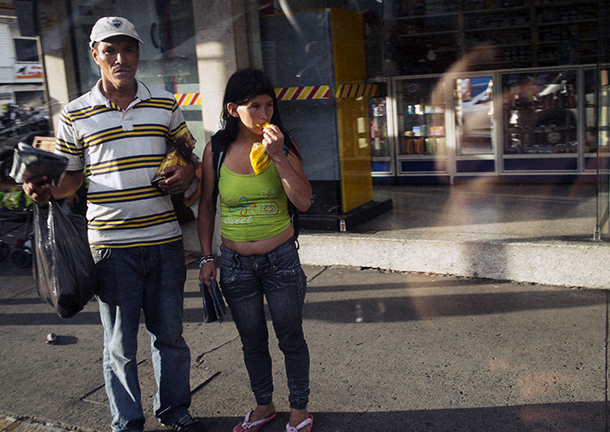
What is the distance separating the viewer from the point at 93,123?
2.88 metres

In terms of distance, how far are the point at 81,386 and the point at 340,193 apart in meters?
3.51

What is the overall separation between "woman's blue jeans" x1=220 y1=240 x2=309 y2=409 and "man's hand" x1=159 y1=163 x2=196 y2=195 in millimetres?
398

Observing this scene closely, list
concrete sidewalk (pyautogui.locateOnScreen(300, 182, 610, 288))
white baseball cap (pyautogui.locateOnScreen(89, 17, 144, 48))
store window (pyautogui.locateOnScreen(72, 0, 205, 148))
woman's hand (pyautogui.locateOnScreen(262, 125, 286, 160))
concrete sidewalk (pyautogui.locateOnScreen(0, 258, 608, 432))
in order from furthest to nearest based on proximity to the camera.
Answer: store window (pyautogui.locateOnScreen(72, 0, 205, 148))
concrete sidewalk (pyautogui.locateOnScreen(300, 182, 610, 288))
concrete sidewalk (pyautogui.locateOnScreen(0, 258, 608, 432))
white baseball cap (pyautogui.locateOnScreen(89, 17, 144, 48))
woman's hand (pyautogui.locateOnScreen(262, 125, 286, 160))

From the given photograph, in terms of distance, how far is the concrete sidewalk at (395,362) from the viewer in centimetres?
323

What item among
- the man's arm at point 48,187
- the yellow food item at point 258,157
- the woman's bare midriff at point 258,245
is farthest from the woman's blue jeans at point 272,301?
the man's arm at point 48,187

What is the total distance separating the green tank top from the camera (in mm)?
2875

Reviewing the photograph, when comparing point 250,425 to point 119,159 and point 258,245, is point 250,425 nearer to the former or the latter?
point 258,245

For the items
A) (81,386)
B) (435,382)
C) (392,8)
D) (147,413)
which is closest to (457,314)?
(435,382)

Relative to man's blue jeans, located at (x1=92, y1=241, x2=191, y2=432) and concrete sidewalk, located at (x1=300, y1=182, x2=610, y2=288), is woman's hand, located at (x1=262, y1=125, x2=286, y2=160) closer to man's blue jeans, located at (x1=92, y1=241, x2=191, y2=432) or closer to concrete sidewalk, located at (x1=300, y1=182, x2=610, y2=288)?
man's blue jeans, located at (x1=92, y1=241, x2=191, y2=432)

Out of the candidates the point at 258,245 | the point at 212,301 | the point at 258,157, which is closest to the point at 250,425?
the point at 212,301

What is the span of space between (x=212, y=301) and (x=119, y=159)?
87 cm

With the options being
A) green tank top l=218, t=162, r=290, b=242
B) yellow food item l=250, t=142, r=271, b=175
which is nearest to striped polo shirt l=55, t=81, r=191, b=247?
green tank top l=218, t=162, r=290, b=242

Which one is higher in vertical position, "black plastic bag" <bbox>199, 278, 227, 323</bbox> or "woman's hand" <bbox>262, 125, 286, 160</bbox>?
"woman's hand" <bbox>262, 125, 286, 160</bbox>

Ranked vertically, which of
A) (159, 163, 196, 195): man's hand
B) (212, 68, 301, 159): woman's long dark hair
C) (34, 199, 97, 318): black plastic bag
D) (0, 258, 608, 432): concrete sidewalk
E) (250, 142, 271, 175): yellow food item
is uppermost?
(212, 68, 301, 159): woman's long dark hair
